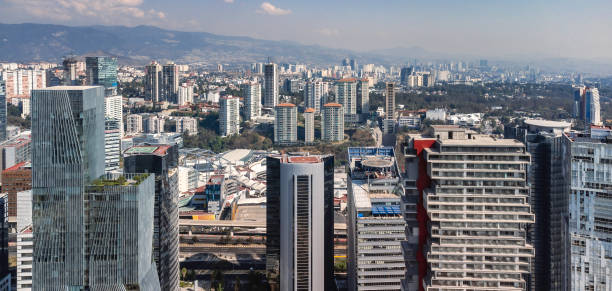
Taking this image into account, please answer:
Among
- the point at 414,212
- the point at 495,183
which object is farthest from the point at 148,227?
the point at 495,183

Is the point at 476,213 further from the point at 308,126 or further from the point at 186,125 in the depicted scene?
the point at 186,125

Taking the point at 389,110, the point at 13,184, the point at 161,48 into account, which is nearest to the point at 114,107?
the point at 13,184

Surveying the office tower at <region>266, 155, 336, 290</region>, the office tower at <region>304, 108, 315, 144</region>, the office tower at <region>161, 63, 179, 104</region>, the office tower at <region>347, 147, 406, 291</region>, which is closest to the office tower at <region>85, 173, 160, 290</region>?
the office tower at <region>347, 147, 406, 291</region>

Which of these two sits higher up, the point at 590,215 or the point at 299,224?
the point at 590,215

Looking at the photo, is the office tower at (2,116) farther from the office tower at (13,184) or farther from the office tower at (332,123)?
the office tower at (332,123)

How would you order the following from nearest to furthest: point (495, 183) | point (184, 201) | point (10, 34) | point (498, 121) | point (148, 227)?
point (148, 227), point (495, 183), point (184, 201), point (498, 121), point (10, 34)

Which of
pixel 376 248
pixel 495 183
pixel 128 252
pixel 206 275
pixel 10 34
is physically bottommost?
pixel 206 275

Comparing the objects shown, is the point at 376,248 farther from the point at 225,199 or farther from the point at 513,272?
the point at 225,199
